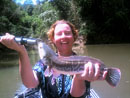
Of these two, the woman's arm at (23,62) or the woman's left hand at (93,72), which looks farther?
the woman's arm at (23,62)

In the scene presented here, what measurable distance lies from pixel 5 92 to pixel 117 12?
19.1 m

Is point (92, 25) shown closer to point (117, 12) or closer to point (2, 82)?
point (117, 12)

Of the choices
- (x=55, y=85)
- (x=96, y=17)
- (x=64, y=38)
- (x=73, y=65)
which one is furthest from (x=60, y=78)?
(x=96, y=17)

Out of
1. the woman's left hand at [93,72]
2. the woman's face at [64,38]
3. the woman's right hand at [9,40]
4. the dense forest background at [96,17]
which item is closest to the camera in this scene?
the woman's left hand at [93,72]

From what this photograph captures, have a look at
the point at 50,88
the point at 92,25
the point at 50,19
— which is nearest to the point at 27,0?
the point at 50,19

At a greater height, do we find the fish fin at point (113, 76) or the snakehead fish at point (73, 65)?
the snakehead fish at point (73, 65)

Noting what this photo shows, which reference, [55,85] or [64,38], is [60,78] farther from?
[64,38]

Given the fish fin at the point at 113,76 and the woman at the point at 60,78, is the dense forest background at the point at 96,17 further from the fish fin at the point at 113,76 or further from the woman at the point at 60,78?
the fish fin at the point at 113,76

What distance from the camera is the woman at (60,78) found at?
7.12 ft

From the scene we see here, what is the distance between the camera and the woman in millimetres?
2169

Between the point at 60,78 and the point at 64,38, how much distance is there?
1.41 ft

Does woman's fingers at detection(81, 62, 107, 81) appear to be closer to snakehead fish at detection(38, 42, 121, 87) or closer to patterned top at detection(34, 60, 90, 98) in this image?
snakehead fish at detection(38, 42, 121, 87)

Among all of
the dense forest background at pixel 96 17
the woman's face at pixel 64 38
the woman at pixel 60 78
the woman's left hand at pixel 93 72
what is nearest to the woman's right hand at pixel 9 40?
the woman at pixel 60 78

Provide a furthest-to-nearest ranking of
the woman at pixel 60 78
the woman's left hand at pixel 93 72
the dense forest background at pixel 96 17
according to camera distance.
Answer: the dense forest background at pixel 96 17, the woman at pixel 60 78, the woman's left hand at pixel 93 72
